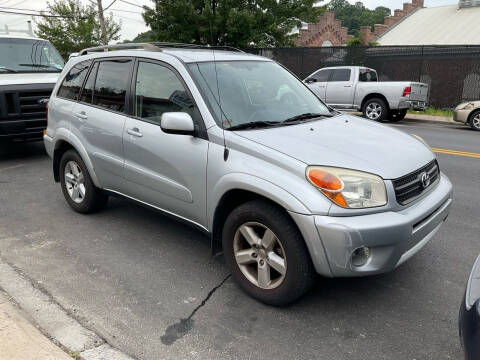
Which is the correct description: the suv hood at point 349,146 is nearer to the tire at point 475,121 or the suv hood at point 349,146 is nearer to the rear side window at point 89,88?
the rear side window at point 89,88

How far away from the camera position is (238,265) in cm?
333

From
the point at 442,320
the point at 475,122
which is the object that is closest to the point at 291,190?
the point at 442,320

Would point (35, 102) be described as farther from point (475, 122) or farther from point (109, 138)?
point (475, 122)

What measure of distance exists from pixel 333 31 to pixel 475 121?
20726 mm

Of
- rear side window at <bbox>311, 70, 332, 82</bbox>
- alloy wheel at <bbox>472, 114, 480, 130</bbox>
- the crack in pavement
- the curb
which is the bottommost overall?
the crack in pavement

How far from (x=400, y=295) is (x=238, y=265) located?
1.27 metres

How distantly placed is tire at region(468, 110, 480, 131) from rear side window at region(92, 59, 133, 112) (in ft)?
37.6

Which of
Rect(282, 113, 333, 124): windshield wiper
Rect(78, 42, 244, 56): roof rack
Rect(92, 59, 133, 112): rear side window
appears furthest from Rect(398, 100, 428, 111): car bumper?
Rect(92, 59, 133, 112): rear side window

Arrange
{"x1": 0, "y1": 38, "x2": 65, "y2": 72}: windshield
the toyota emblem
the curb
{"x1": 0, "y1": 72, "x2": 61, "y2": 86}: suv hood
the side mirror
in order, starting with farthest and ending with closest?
1. {"x1": 0, "y1": 38, "x2": 65, "y2": 72}: windshield
2. {"x1": 0, "y1": 72, "x2": 61, "y2": 86}: suv hood
3. the side mirror
4. the toyota emblem
5. the curb

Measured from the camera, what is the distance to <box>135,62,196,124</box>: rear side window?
3705mm

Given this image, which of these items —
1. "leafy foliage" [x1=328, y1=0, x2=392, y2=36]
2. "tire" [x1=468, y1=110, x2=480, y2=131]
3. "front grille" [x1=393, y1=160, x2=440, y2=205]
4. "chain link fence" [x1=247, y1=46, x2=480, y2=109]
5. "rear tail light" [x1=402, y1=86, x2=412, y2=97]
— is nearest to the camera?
"front grille" [x1=393, y1=160, x2=440, y2=205]

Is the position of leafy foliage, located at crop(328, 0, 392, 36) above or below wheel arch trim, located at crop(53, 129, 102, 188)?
above

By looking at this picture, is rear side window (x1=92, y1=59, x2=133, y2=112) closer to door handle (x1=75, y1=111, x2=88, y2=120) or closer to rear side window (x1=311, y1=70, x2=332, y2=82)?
door handle (x1=75, y1=111, x2=88, y2=120)

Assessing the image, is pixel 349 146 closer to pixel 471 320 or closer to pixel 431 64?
pixel 471 320
